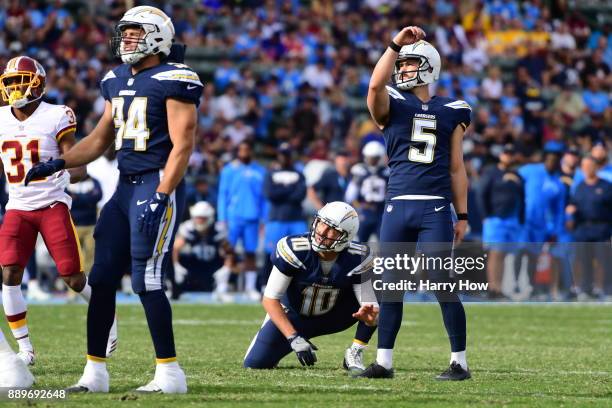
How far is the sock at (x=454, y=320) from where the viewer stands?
6816mm

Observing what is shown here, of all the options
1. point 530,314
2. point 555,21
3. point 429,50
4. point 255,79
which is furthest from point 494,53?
point 429,50

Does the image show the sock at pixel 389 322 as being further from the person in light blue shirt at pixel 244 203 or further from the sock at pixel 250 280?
the sock at pixel 250 280

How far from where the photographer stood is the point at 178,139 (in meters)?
5.80

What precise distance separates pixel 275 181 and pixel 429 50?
8.01 m

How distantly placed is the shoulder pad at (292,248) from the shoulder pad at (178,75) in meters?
1.59

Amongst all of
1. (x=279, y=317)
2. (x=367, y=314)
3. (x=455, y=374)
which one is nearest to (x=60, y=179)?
(x=279, y=317)

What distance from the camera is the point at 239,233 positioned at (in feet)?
51.1

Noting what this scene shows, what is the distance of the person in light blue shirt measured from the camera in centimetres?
1536

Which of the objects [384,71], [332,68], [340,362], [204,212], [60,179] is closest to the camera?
[384,71]

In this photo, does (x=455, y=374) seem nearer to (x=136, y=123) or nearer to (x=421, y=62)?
(x=421, y=62)

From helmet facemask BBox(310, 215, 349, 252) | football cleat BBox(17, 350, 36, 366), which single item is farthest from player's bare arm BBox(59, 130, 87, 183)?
helmet facemask BBox(310, 215, 349, 252)

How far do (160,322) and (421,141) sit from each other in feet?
6.50

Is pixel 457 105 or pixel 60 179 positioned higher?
pixel 457 105

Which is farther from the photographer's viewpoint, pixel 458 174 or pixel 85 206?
pixel 85 206
